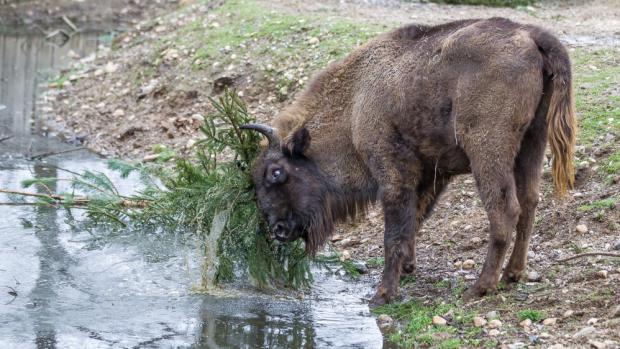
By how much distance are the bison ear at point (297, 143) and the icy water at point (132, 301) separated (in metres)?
1.19

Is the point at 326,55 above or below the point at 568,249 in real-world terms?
above

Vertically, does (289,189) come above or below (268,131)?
below

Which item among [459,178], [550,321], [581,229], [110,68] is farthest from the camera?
[110,68]

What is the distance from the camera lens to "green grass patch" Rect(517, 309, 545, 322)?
21.6ft

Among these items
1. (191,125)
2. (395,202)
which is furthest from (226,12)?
(395,202)

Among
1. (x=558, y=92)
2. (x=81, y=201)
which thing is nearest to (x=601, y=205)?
(x=558, y=92)

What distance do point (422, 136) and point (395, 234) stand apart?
82 cm

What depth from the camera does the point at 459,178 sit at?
9492mm

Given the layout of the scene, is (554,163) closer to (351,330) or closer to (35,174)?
(351,330)

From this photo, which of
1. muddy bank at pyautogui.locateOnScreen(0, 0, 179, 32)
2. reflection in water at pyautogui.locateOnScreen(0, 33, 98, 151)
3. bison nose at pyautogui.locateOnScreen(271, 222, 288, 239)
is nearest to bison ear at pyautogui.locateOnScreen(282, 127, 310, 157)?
bison nose at pyautogui.locateOnScreen(271, 222, 288, 239)

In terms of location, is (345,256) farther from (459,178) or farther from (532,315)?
(532,315)

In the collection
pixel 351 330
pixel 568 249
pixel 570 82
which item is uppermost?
pixel 570 82

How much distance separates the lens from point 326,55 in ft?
40.4

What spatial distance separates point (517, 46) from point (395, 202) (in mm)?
1540
